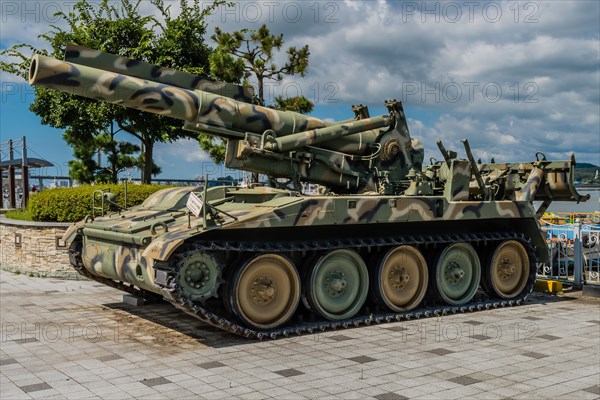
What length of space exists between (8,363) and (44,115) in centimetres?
1746

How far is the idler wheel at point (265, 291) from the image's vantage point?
34.1 ft

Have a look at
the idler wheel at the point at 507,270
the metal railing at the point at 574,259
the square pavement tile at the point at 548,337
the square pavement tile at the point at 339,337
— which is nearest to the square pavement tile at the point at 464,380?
the square pavement tile at the point at 339,337

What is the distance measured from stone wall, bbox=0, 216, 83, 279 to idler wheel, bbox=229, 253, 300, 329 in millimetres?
8050

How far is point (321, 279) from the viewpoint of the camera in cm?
1136

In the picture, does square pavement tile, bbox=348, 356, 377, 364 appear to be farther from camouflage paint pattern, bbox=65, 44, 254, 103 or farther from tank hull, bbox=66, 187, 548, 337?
camouflage paint pattern, bbox=65, 44, 254, 103

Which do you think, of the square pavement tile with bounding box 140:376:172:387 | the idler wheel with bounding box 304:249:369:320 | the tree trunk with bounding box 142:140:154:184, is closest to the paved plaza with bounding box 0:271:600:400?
the square pavement tile with bounding box 140:376:172:387

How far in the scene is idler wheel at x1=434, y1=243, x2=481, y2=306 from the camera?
12.9 metres

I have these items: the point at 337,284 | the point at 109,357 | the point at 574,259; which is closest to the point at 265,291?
the point at 337,284

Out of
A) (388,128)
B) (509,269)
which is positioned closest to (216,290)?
(388,128)

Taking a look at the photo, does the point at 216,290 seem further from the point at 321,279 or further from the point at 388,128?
the point at 388,128

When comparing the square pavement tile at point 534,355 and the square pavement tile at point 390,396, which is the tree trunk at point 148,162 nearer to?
the square pavement tile at point 534,355

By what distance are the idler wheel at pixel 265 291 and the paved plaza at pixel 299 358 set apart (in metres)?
0.45

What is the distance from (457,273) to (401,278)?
4.38 feet

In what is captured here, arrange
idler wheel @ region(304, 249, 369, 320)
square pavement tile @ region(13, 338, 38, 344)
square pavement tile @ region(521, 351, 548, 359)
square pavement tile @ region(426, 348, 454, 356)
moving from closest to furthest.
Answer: square pavement tile @ region(521, 351, 548, 359) → square pavement tile @ region(426, 348, 454, 356) → square pavement tile @ region(13, 338, 38, 344) → idler wheel @ region(304, 249, 369, 320)
